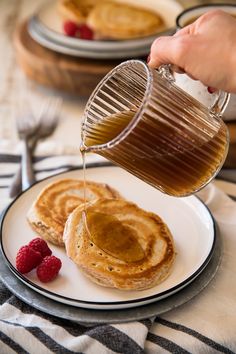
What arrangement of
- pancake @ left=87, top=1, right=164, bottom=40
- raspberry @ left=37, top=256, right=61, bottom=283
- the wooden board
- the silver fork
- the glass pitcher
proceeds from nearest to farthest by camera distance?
the glass pitcher
raspberry @ left=37, top=256, right=61, bottom=283
the silver fork
the wooden board
pancake @ left=87, top=1, right=164, bottom=40

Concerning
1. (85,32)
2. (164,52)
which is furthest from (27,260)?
(85,32)

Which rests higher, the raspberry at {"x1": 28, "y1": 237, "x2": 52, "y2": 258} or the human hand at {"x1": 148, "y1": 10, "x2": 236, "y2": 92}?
the human hand at {"x1": 148, "y1": 10, "x2": 236, "y2": 92}

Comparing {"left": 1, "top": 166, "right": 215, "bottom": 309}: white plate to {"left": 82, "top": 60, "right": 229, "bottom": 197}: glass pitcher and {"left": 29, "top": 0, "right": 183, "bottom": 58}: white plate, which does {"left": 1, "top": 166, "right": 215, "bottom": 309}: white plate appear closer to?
{"left": 82, "top": 60, "right": 229, "bottom": 197}: glass pitcher

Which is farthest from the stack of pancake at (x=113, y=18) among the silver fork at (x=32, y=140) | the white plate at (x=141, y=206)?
the white plate at (x=141, y=206)

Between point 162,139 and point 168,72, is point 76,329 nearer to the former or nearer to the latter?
point 162,139

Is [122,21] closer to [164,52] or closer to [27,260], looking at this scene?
[164,52]

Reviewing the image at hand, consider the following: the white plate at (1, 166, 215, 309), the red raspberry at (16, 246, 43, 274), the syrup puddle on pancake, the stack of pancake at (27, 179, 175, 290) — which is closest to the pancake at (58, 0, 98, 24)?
the white plate at (1, 166, 215, 309)
